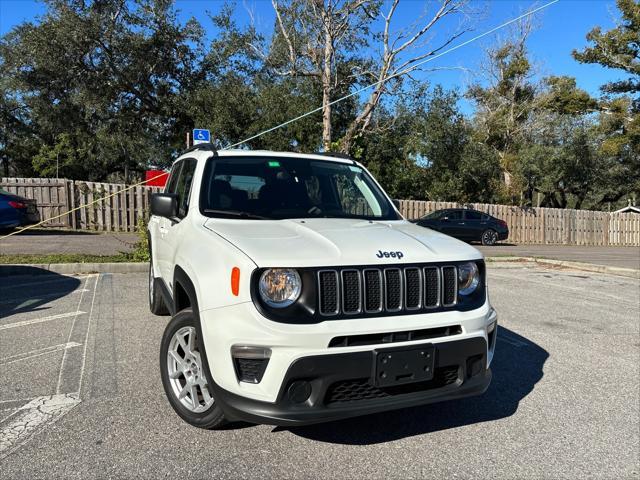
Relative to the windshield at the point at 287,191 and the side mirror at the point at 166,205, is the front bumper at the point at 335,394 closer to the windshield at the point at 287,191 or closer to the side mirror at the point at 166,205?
the windshield at the point at 287,191

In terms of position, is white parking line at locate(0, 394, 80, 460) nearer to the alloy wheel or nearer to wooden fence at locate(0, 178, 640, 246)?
the alloy wheel

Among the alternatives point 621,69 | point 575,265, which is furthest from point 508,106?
point 575,265

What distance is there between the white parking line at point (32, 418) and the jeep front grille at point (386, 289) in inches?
82.7

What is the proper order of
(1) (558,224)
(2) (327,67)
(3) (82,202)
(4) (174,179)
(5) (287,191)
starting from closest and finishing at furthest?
(5) (287,191) < (4) (174,179) < (3) (82,202) < (2) (327,67) < (1) (558,224)

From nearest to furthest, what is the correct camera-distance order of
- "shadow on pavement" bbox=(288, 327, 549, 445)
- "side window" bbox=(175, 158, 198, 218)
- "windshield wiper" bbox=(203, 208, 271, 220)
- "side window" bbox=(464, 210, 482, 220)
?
1. "shadow on pavement" bbox=(288, 327, 549, 445)
2. "windshield wiper" bbox=(203, 208, 271, 220)
3. "side window" bbox=(175, 158, 198, 218)
4. "side window" bbox=(464, 210, 482, 220)

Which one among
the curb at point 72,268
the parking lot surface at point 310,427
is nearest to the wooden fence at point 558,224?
the curb at point 72,268

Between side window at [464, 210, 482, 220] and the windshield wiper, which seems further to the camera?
side window at [464, 210, 482, 220]

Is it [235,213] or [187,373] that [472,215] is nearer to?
[235,213]

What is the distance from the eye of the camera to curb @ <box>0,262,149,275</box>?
8617mm

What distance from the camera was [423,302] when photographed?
2959mm

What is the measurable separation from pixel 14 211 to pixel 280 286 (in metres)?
13.3

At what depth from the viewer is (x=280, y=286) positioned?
2.71 m

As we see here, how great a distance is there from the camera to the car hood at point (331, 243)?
9.04 ft

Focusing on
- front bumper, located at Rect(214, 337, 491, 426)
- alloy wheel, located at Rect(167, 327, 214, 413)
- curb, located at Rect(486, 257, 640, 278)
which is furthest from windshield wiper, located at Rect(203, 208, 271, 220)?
curb, located at Rect(486, 257, 640, 278)
